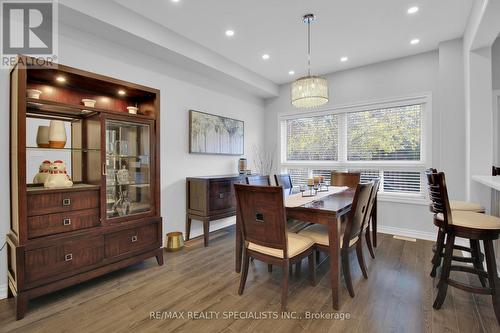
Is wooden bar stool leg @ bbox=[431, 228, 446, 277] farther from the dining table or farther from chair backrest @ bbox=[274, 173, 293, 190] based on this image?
chair backrest @ bbox=[274, 173, 293, 190]

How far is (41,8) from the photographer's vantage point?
226cm

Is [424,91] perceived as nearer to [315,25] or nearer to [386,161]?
[386,161]

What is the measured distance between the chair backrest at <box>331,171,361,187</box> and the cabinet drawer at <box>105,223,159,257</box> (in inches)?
106

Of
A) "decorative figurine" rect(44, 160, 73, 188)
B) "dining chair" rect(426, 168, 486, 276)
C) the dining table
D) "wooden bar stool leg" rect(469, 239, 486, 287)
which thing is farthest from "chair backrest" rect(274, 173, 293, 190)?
"decorative figurine" rect(44, 160, 73, 188)

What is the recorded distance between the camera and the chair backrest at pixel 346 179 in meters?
3.69

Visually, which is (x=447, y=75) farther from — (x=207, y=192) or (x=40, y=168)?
(x=40, y=168)

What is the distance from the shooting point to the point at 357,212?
2125mm

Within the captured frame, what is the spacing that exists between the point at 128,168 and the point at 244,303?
1.92 meters

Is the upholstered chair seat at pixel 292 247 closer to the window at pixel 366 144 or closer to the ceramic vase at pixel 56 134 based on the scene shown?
the ceramic vase at pixel 56 134

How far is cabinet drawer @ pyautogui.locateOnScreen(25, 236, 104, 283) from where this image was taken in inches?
76.2

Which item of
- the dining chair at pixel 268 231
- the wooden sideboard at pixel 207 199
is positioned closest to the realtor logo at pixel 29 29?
the wooden sideboard at pixel 207 199

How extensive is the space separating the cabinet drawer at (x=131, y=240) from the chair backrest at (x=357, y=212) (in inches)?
80.0

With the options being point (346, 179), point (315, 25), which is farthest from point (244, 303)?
point (315, 25)

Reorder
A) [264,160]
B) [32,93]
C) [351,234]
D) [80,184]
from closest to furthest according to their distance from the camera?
[32,93]
[351,234]
[80,184]
[264,160]
